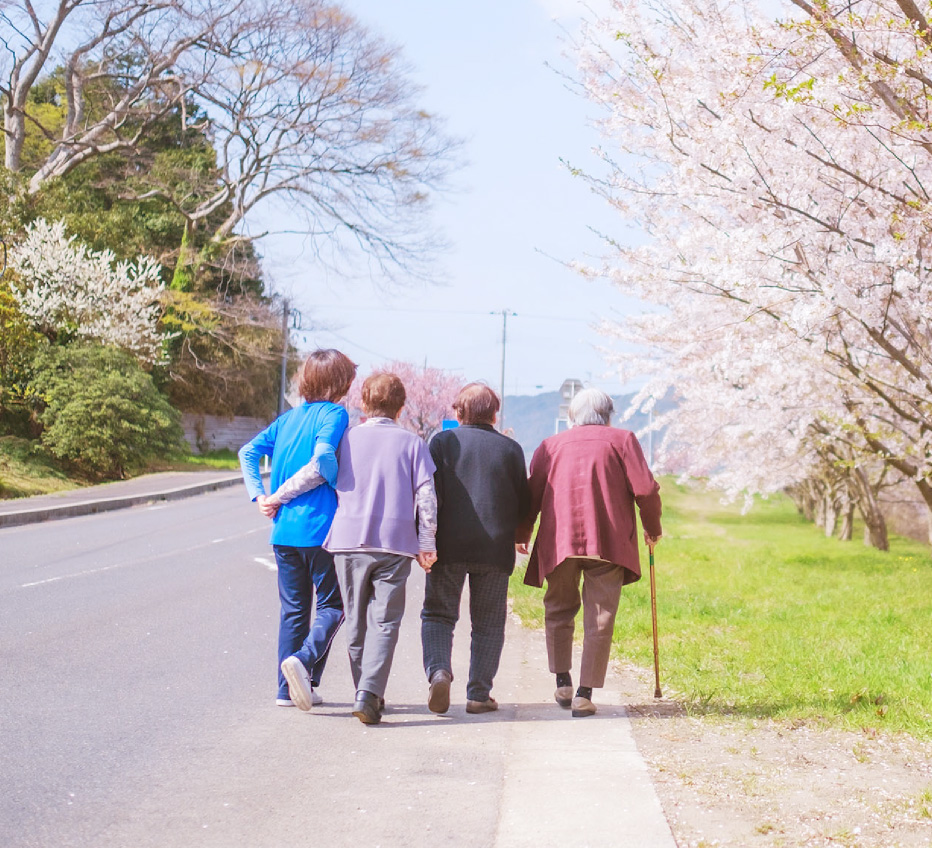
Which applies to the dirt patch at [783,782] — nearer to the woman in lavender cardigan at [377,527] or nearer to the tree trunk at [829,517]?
the woman in lavender cardigan at [377,527]

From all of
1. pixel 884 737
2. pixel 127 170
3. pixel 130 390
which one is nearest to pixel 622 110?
pixel 884 737

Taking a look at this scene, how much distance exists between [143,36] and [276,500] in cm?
2926

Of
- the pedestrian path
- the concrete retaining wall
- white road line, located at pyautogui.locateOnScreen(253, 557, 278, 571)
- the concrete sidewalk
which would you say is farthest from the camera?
the concrete retaining wall

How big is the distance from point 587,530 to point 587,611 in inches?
17.2

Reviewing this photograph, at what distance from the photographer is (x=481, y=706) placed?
5.59 meters

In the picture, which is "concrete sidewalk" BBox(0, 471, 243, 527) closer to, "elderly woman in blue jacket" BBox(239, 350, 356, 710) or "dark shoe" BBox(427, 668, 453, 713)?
"elderly woman in blue jacket" BBox(239, 350, 356, 710)

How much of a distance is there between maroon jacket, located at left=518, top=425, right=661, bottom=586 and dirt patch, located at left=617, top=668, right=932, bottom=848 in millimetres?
888

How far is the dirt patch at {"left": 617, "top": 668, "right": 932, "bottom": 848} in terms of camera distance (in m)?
3.60

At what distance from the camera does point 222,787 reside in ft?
13.7

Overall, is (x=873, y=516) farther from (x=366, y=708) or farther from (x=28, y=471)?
(x=366, y=708)

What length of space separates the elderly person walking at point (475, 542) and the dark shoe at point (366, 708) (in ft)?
1.20

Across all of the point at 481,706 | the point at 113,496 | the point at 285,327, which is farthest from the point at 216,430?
the point at 481,706

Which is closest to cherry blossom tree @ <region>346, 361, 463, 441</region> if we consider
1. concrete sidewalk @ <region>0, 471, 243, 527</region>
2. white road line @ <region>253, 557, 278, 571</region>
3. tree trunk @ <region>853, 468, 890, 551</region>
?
concrete sidewalk @ <region>0, 471, 243, 527</region>

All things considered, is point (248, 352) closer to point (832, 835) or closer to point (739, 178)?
point (739, 178)
